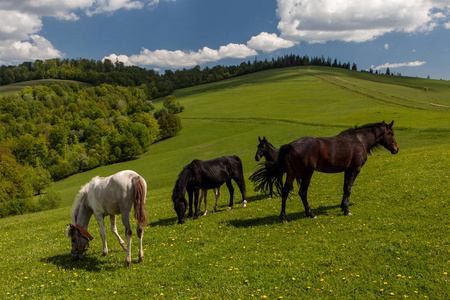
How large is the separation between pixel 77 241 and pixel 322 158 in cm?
1041

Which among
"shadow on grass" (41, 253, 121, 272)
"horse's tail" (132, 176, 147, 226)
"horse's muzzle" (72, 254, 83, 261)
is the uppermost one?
"horse's tail" (132, 176, 147, 226)

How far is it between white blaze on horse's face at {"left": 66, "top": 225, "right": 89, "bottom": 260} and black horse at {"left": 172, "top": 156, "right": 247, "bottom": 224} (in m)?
4.48

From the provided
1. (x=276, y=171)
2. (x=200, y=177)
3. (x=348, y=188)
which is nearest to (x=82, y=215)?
(x=200, y=177)

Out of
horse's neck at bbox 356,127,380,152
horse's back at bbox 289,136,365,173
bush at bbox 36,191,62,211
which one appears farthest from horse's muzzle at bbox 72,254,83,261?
bush at bbox 36,191,62,211

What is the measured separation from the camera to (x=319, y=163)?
1201cm

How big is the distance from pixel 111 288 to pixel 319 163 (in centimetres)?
933

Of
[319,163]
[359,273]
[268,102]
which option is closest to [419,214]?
[319,163]

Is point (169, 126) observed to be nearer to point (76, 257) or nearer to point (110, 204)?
point (76, 257)

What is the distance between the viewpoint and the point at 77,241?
9688 mm

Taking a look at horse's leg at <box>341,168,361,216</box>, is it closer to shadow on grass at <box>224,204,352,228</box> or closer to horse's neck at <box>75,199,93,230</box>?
shadow on grass at <box>224,204,352,228</box>

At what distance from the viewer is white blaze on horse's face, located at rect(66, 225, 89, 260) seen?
967 cm

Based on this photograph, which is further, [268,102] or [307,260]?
[268,102]

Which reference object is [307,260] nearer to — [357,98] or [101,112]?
[357,98]

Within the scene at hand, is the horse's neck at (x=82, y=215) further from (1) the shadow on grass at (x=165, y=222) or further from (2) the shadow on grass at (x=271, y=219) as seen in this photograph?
(2) the shadow on grass at (x=271, y=219)
